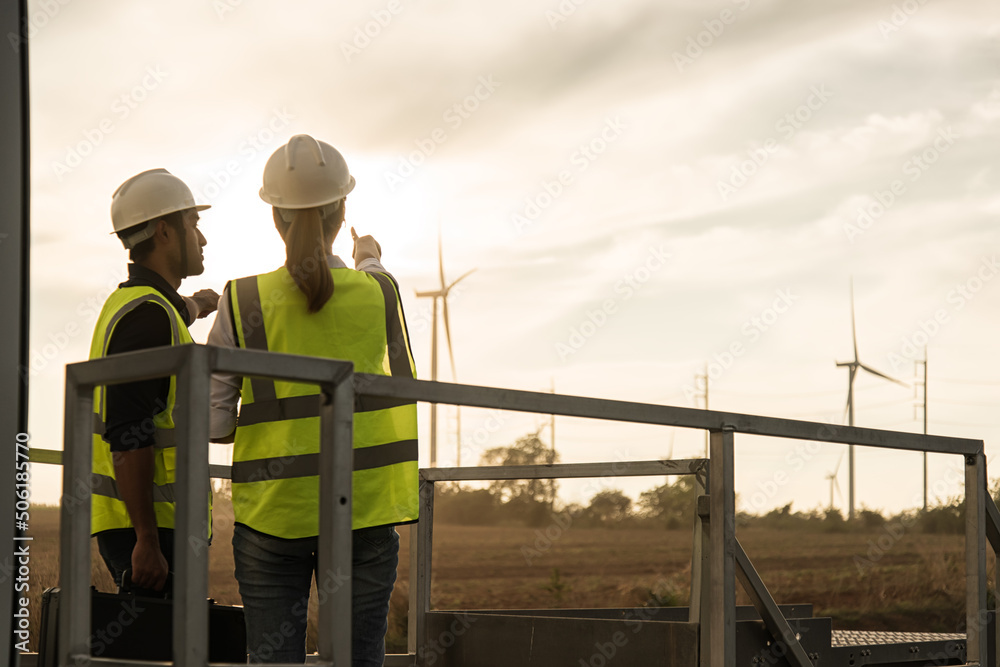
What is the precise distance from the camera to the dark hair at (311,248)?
2836mm

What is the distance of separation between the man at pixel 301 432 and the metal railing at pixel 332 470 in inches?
10.9

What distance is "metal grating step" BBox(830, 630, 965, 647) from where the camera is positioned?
4660 millimetres

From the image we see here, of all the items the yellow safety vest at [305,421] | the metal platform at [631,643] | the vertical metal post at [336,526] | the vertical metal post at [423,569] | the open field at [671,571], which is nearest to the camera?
the vertical metal post at [336,526]

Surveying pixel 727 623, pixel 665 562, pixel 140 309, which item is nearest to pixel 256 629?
pixel 140 309

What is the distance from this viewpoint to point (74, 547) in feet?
7.93

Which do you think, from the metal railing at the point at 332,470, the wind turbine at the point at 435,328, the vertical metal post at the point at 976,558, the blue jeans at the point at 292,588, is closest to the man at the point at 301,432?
the blue jeans at the point at 292,588

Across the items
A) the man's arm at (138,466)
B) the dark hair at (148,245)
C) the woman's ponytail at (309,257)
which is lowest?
the man's arm at (138,466)

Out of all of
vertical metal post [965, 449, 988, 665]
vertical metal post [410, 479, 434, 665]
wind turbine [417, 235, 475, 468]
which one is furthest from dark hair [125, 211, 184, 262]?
wind turbine [417, 235, 475, 468]

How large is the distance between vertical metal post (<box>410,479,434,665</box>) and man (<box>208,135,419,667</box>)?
217 cm

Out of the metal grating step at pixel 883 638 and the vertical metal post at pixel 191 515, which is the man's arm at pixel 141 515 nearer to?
the vertical metal post at pixel 191 515

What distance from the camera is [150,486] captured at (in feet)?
10.2

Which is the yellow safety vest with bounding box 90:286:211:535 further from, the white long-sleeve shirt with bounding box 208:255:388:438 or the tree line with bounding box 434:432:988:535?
the tree line with bounding box 434:432:988:535

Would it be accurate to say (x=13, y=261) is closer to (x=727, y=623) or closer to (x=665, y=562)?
(x=727, y=623)

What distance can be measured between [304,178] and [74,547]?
1143mm
